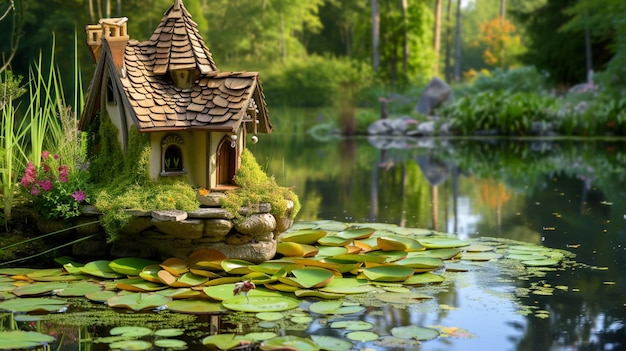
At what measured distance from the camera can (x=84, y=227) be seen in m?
5.54

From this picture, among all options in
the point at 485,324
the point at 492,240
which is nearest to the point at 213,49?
the point at 492,240

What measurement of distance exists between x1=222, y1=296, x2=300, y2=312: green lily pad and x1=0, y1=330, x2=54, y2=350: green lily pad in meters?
1.01

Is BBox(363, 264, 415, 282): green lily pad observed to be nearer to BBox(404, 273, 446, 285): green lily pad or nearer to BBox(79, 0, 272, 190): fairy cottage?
BBox(404, 273, 446, 285): green lily pad

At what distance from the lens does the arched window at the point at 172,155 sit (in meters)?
5.58

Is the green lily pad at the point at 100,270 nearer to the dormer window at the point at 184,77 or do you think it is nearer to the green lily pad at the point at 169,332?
the green lily pad at the point at 169,332

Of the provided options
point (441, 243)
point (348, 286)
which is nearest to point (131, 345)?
point (348, 286)

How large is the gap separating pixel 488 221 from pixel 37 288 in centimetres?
469

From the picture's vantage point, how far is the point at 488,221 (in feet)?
25.7

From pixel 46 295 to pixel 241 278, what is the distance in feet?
3.91

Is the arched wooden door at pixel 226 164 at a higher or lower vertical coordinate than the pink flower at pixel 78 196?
higher

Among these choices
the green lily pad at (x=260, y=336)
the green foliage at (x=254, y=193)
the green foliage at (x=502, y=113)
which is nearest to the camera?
the green lily pad at (x=260, y=336)

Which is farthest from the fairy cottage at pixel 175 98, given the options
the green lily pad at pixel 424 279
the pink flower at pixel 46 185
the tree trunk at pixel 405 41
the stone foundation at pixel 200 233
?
the tree trunk at pixel 405 41

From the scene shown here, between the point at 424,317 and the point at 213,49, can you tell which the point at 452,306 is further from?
the point at 213,49

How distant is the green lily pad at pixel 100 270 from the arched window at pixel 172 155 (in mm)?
780
